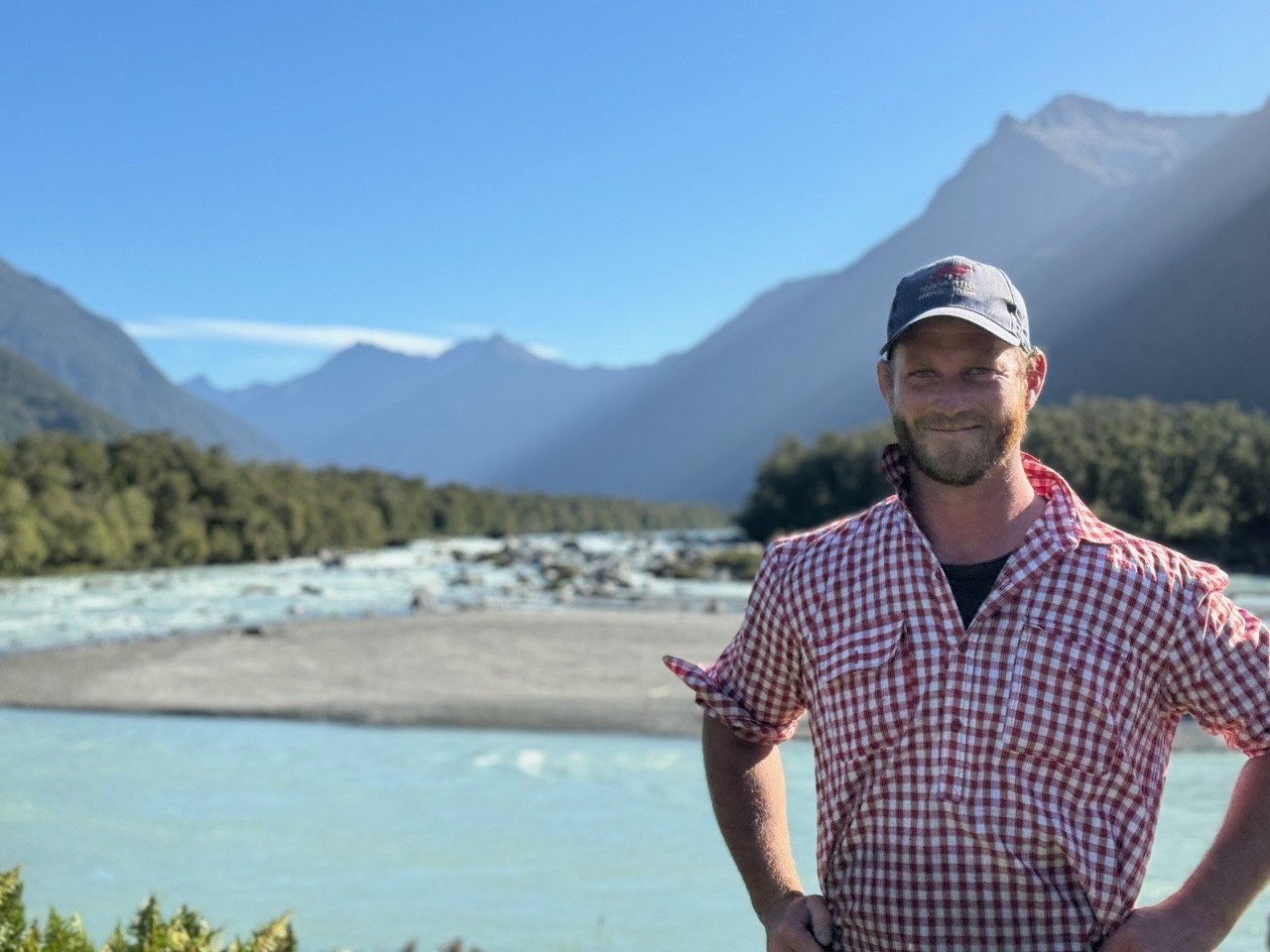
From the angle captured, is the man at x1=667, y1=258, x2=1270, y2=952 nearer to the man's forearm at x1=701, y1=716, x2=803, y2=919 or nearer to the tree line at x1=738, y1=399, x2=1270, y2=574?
the man's forearm at x1=701, y1=716, x2=803, y2=919

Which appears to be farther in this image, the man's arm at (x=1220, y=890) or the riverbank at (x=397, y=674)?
the riverbank at (x=397, y=674)

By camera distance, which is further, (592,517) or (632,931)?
(592,517)

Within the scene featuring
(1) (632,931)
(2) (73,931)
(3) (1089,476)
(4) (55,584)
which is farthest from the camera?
(3) (1089,476)

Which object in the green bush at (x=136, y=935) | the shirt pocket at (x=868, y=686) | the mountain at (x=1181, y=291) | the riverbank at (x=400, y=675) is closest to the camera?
the shirt pocket at (x=868, y=686)

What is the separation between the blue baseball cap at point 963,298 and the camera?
227 centimetres

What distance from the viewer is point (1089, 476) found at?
6097 centimetres

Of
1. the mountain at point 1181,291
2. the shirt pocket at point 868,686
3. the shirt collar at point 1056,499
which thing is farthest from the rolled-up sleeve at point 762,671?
the mountain at point 1181,291

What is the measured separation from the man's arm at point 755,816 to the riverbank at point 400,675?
13706mm

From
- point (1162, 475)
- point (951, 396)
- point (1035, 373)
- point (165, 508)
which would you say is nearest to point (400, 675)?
point (1035, 373)

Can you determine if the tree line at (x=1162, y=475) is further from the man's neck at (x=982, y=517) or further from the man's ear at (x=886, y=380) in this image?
the man's neck at (x=982, y=517)

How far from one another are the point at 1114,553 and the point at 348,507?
248ft

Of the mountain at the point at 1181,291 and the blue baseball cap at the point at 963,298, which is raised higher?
the mountain at the point at 1181,291

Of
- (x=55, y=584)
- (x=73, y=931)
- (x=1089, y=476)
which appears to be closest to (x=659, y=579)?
(x=55, y=584)

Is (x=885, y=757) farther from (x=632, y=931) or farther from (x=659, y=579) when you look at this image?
(x=659, y=579)
